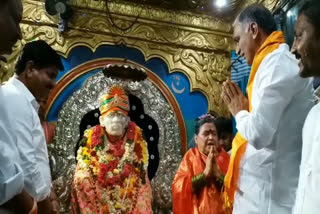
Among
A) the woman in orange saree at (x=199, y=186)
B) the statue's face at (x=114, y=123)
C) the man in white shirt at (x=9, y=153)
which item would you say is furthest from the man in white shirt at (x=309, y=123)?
the statue's face at (x=114, y=123)

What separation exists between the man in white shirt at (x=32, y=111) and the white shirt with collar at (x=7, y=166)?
0.51 feet

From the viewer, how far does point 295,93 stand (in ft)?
5.78

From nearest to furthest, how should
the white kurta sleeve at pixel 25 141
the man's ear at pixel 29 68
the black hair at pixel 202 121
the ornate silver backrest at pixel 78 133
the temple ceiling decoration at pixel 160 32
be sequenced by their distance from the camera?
the white kurta sleeve at pixel 25 141, the man's ear at pixel 29 68, the black hair at pixel 202 121, the ornate silver backrest at pixel 78 133, the temple ceiling decoration at pixel 160 32

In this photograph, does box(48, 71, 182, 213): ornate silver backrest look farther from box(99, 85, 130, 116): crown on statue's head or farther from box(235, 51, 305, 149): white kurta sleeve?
box(235, 51, 305, 149): white kurta sleeve

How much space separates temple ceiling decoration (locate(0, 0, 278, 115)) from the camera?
4762mm

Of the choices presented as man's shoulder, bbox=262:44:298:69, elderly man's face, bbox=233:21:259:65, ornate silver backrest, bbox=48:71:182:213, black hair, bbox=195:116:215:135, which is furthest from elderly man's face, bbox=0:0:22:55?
ornate silver backrest, bbox=48:71:182:213

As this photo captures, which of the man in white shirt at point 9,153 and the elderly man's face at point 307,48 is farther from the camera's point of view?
the elderly man's face at point 307,48

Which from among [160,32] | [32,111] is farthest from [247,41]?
[160,32]

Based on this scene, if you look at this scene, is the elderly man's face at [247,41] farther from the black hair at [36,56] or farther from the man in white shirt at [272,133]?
the black hair at [36,56]

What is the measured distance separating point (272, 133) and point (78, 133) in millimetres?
3200

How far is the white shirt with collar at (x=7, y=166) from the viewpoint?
1069mm

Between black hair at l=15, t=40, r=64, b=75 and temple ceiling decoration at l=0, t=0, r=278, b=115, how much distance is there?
8.10 ft

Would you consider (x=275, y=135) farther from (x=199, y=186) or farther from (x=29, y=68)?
(x=199, y=186)

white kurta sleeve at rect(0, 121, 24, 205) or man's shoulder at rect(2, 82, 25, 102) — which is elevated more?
man's shoulder at rect(2, 82, 25, 102)
